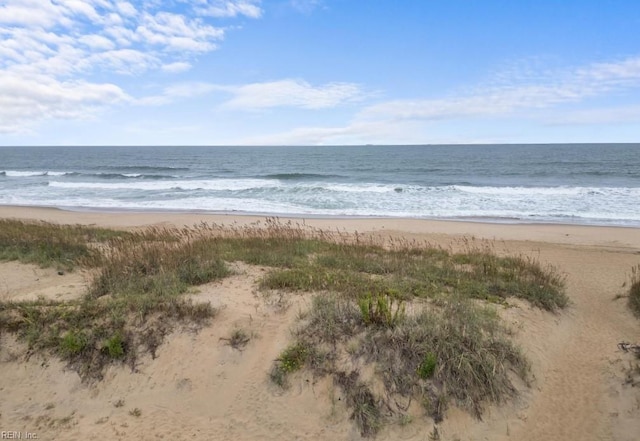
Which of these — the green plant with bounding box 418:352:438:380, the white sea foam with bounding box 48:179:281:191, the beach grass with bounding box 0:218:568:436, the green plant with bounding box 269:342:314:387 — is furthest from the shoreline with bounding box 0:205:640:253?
the white sea foam with bounding box 48:179:281:191

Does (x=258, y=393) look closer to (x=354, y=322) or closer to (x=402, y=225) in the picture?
(x=354, y=322)

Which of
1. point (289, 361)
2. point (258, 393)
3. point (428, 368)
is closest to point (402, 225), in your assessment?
point (428, 368)

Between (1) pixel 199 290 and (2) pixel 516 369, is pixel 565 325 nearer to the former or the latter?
(2) pixel 516 369

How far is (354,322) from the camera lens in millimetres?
4875

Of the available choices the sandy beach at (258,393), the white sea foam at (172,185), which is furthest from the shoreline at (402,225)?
the white sea foam at (172,185)

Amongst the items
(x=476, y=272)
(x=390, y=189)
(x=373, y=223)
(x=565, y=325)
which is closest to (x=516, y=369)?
(x=565, y=325)

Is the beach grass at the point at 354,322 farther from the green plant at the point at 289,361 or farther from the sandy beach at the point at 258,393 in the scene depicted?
the sandy beach at the point at 258,393

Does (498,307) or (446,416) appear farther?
(498,307)

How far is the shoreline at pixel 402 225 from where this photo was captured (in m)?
14.3

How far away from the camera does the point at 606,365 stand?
4.93m

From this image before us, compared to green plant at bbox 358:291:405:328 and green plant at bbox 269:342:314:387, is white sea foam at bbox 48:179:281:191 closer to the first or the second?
green plant at bbox 358:291:405:328

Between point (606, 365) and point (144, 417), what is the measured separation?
573 centimetres

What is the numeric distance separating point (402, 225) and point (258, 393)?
552 inches

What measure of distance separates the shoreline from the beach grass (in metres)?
7.37
